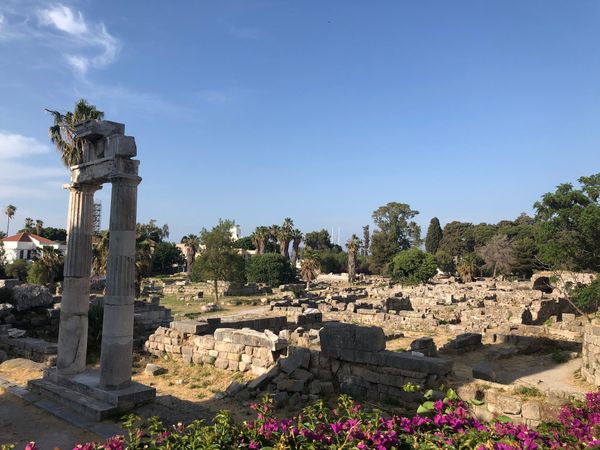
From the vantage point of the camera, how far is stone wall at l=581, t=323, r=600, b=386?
12.7m

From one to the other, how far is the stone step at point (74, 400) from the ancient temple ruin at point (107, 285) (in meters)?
0.02

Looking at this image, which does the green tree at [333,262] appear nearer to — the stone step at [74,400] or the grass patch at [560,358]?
the grass patch at [560,358]

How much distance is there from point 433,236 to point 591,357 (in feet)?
298

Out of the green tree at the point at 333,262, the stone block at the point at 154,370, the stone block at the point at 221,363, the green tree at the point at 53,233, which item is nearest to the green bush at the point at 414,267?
the green tree at the point at 333,262

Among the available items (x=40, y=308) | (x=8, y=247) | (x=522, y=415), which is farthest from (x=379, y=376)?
(x=8, y=247)

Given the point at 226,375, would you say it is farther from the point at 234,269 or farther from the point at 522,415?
the point at 234,269

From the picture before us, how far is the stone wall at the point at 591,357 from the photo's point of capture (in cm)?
1274

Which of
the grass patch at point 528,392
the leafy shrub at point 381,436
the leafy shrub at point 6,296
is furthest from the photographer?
the leafy shrub at point 6,296

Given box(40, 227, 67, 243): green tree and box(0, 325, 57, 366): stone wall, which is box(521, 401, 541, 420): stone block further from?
box(40, 227, 67, 243): green tree

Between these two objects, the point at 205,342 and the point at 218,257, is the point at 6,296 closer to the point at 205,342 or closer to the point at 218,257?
the point at 205,342

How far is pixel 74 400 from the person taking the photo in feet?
29.2

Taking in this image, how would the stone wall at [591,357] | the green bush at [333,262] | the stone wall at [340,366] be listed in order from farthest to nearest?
the green bush at [333,262]
the stone wall at [591,357]
the stone wall at [340,366]

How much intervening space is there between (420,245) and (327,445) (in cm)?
10411

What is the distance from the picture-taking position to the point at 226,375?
13.3 metres
